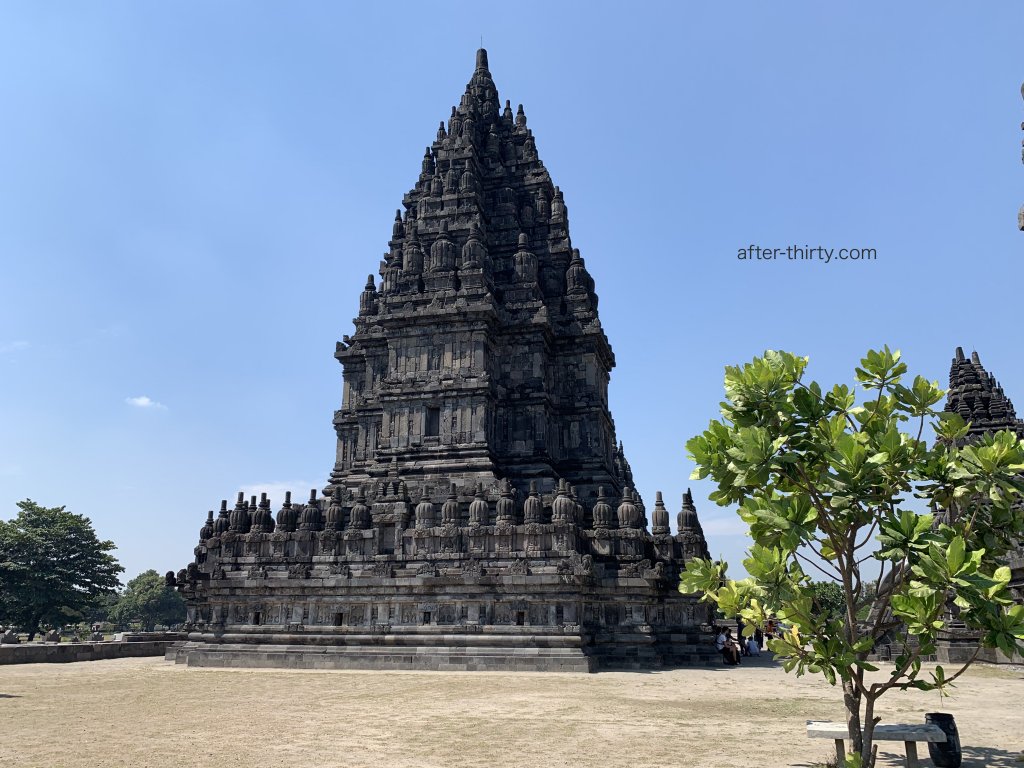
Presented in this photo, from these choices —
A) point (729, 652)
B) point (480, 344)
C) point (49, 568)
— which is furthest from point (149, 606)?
point (729, 652)

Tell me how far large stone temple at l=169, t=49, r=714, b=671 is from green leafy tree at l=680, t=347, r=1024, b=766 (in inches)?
843

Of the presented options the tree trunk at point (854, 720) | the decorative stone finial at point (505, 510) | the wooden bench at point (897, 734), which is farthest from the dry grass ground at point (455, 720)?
the decorative stone finial at point (505, 510)

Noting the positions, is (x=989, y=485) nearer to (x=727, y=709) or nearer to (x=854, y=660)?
(x=854, y=660)

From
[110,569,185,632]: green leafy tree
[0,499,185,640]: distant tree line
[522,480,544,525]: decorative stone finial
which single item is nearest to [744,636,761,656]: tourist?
[522,480,544,525]: decorative stone finial

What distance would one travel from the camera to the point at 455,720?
15.5 meters

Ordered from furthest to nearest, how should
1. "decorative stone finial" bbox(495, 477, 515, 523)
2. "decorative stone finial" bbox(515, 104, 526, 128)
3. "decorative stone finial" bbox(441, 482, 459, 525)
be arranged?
1. "decorative stone finial" bbox(515, 104, 526, 128)
2. "decorative stone finial" bbox(441, 482, 459, 525)
3. "decorative stone finial" bbox(495, 477, 515, 523)

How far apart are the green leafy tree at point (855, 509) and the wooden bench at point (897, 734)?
55.9 inches

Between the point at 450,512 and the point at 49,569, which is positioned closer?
the point at 450,512

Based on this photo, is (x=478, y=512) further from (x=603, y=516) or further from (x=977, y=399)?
(x=977, y=399)

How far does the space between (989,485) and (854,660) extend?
2449mm

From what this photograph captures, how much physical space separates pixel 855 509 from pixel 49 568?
76.3 m

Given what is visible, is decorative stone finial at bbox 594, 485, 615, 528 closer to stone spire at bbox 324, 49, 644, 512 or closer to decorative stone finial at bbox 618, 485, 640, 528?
decorative stone finial at bbox 618, 485, 640, 528

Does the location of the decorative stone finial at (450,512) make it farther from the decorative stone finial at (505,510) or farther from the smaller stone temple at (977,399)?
the smaller stone temple at (977,399)

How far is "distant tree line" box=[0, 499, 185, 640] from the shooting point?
A: 66.2 m
